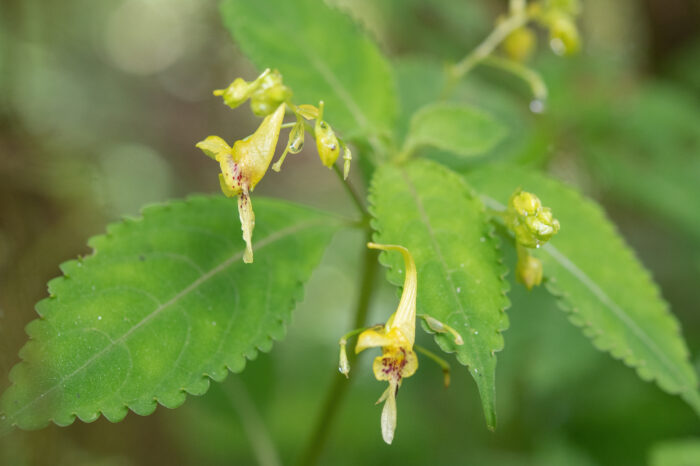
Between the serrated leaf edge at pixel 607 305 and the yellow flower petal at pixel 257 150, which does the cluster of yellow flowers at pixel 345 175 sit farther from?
the serrated leaf edge at pixel 607 305

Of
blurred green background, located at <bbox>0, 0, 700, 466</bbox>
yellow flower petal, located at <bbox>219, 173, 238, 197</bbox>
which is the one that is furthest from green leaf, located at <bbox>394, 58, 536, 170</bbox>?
yellow flower petal, located at <bbox>219, 173, 238, 197</bbox>

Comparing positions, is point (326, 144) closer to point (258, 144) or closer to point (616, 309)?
point (258, 144)

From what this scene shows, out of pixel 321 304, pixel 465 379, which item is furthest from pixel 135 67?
pixel 465 379

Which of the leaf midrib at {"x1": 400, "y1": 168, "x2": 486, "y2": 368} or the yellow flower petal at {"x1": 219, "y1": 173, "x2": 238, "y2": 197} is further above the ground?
→ the yellow flower petal at {"x1": 219, "y1": 173, "x2": 238, "y2": 197}

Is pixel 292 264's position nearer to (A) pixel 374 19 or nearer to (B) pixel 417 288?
(B) pixel 417 288

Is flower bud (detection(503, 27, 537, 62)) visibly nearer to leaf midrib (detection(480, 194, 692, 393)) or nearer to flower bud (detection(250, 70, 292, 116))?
leaf midrib (detection(480, 194, 692, 393))

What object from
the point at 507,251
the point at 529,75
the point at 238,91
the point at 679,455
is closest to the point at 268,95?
the point at 238,91

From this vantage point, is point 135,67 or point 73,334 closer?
point 73,334
